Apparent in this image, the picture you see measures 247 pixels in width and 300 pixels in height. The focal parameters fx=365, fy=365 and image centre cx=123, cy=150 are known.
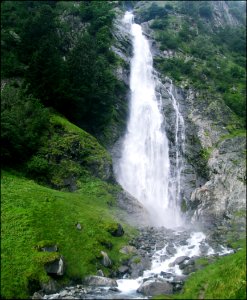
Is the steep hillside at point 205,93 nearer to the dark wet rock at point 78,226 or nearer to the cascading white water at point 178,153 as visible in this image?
the cascading white water at point 178,153

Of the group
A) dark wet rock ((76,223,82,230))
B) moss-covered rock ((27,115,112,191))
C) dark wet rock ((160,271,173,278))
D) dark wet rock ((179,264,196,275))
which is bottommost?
dark wet rock ((160,271,173,278))

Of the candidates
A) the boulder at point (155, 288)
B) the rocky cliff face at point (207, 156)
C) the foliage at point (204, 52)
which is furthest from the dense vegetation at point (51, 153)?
the foliage at point (204, 52)

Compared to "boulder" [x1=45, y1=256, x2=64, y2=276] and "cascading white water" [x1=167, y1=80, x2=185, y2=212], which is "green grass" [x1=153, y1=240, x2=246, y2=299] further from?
Answer: "cascading white water" [x1=167, y1=80, x2=185, y2=212]

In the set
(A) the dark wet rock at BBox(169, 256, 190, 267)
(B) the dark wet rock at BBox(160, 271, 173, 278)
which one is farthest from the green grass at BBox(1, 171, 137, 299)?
(A) the dark wet rock at BBox(169, 256, 190, 267)

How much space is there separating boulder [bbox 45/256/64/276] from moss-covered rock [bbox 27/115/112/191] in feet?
39.2

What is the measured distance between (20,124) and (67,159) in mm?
5392

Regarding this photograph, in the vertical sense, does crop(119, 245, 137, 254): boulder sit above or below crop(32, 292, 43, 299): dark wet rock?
above

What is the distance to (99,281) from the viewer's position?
67.4 ft

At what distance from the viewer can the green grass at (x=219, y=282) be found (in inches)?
692

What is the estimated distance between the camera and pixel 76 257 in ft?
72.1

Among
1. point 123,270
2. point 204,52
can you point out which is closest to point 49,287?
point 123,270

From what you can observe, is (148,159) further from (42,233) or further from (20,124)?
(42,233)

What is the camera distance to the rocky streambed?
19344 mm

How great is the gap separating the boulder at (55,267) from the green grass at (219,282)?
5455 millimetres
